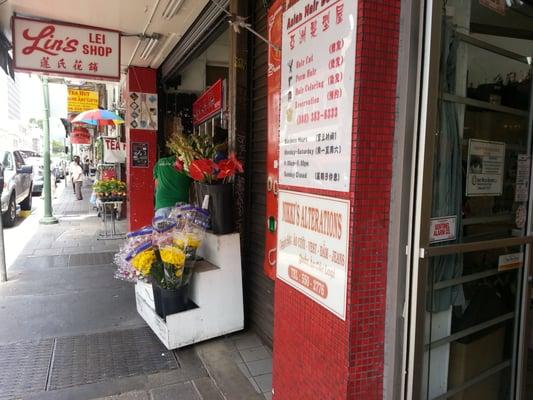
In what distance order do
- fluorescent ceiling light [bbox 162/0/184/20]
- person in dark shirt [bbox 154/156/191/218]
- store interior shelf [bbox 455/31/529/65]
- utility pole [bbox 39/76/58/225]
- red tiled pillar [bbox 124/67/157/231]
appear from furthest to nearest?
utility pole [bbox 39/76/58/225] → red tiled pillar [bbox 124/67/157/231] → person in dark shirt [bbox 154/156/191/218] → fluorescent ceiling light [bbox 162/0/184/20] → store interior shelf [bbox 455/31/529/65]

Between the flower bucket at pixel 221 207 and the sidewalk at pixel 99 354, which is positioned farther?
the flower bucket at pixel 221 207

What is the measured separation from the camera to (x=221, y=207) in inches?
155

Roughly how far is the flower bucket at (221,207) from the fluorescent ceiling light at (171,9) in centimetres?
Result: 229

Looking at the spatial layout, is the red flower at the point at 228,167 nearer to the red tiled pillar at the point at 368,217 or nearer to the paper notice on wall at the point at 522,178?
the red tiled pillar at the point at 368,217

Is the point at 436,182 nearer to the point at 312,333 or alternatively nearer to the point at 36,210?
the point at 312,333

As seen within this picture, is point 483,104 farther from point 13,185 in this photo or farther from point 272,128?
point 13,185

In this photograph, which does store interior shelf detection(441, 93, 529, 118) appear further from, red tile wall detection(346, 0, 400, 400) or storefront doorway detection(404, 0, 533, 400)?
red tile wall detection(346, 0, 400, 400)

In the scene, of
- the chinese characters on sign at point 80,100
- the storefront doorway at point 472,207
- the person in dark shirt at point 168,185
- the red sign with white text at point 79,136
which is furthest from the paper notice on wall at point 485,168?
the red sign with white text at point 79,136

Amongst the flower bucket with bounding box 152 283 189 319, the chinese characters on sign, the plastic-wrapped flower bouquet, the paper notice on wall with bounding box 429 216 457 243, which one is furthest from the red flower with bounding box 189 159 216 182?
the chinese characters on sign

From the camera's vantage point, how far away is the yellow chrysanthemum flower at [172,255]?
3.46 meters

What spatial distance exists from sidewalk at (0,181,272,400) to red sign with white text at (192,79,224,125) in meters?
2.65

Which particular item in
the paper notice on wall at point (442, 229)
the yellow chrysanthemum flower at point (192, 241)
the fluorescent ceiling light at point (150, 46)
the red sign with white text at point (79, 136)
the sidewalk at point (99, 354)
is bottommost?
the sidewalk at point (99, 354)

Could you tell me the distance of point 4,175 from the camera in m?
9.62

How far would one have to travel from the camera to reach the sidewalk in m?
3.06
